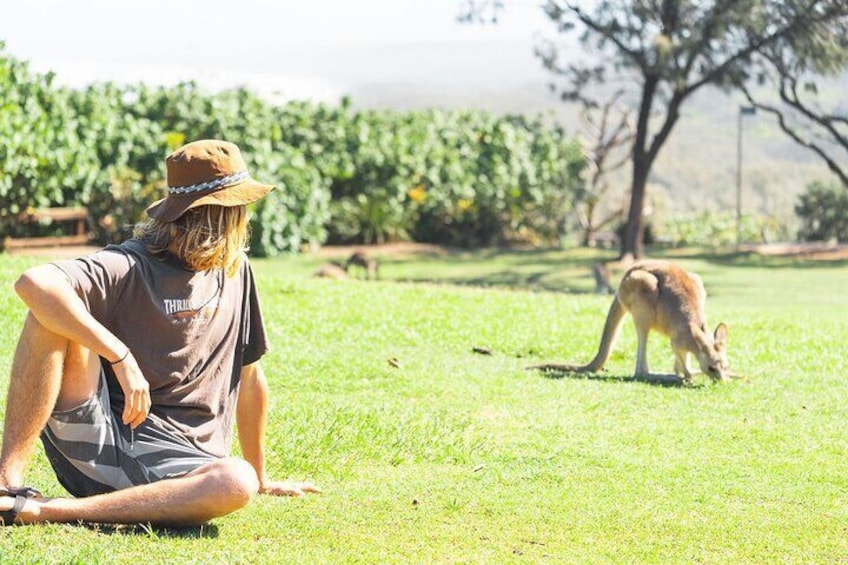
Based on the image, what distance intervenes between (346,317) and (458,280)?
10134 millimetres

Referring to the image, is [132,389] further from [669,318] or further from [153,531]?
[669,318]

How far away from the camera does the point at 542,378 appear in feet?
33.6

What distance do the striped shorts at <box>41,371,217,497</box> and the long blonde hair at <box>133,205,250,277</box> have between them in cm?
61

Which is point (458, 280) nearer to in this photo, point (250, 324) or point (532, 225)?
point (532, 225)

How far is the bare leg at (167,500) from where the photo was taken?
516 cm

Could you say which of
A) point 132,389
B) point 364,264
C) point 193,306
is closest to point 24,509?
point 132,389

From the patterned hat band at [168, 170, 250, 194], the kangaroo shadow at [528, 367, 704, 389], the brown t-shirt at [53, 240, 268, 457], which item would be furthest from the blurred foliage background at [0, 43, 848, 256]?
the patterned hat band at [168, 170, 250, 194]

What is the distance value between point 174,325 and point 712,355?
18.7 ft

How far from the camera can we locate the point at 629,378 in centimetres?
1046

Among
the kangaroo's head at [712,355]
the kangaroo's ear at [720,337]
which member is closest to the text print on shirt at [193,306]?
the kangaroo's head at [712,355]

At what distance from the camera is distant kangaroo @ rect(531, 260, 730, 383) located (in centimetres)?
1001

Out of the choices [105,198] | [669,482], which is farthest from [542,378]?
[105,198]

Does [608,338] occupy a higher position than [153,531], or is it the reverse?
[608,338]

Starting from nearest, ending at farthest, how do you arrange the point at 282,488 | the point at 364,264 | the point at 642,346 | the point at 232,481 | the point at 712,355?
the point at 232,481
the point at 282,488
the point at 712,355
the point at 642,346
the point at 364,264
